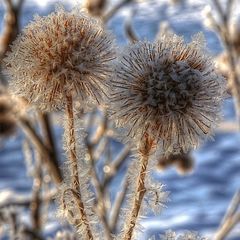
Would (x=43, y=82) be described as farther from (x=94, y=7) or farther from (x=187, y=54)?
(x=94, y=7)

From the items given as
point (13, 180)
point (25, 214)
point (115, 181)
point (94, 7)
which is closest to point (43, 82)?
point (94, 7)

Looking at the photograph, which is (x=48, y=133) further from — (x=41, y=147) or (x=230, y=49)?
(x=230, y=49)

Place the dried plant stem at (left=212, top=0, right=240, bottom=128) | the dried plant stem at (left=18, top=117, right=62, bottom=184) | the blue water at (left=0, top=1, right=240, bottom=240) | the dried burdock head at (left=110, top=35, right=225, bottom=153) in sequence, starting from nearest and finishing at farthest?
the dried burdock head at (left=110, top=35, right=225, bottom=153) < the dried plant stem at (left=212, top=0, right=240, bottom=128) < the dried plant stem at (left=18, top=117, right=62, bottom=184) < the blue water at (left=0, top=1, right=240, bottom=240)

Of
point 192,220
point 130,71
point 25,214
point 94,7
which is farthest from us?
point 192,220

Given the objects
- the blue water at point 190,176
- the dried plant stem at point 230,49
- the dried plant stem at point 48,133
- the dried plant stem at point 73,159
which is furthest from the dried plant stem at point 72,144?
the blue water at point 190,176

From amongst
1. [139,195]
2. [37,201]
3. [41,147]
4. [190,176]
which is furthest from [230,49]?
[190,176]

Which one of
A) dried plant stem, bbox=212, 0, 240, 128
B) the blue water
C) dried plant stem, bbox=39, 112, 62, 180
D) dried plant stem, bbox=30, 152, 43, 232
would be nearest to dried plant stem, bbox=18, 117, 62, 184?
dried plant stem, bbox=39, 112, 62, 180

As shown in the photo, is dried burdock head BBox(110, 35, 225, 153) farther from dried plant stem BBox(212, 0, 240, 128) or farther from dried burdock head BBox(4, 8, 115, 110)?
dried plant stem BBox(212, 0, 240, 128)
